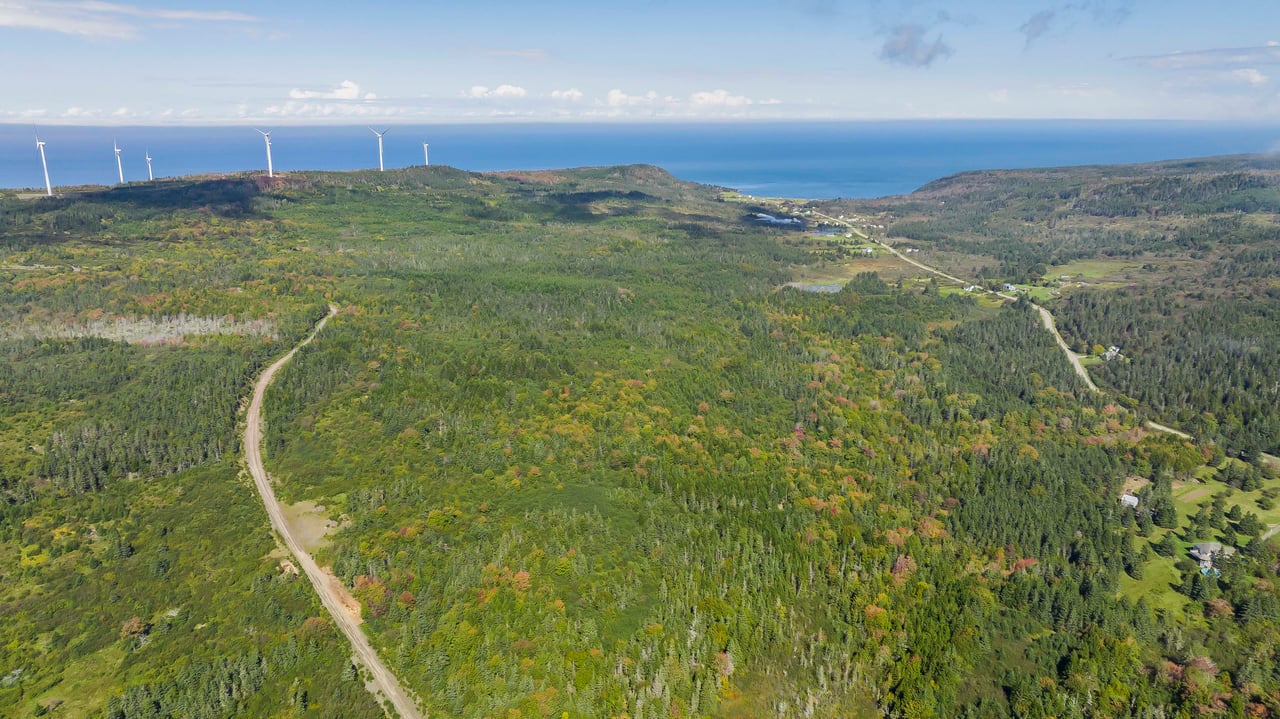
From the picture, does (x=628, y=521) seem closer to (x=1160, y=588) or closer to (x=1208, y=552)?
(x=1160, y=588)

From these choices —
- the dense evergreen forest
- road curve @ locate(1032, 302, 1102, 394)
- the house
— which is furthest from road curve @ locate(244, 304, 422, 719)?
road curve @ locate(1032, 302, 1102, 394)

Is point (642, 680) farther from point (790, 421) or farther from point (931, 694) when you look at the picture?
point (790, 421)

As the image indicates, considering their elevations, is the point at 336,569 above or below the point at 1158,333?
below

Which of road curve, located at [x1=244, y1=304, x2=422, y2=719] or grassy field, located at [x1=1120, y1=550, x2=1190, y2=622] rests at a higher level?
grassy field, located at [x1=1120, y1=550, x2=1190, y2=622]

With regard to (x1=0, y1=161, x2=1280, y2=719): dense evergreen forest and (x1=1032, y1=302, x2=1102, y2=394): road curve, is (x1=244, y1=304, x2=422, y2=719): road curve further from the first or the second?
(x1=1032, y1=302, x2=1102, y2=394): road curve

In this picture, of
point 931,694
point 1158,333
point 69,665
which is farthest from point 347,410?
point 1158,333
